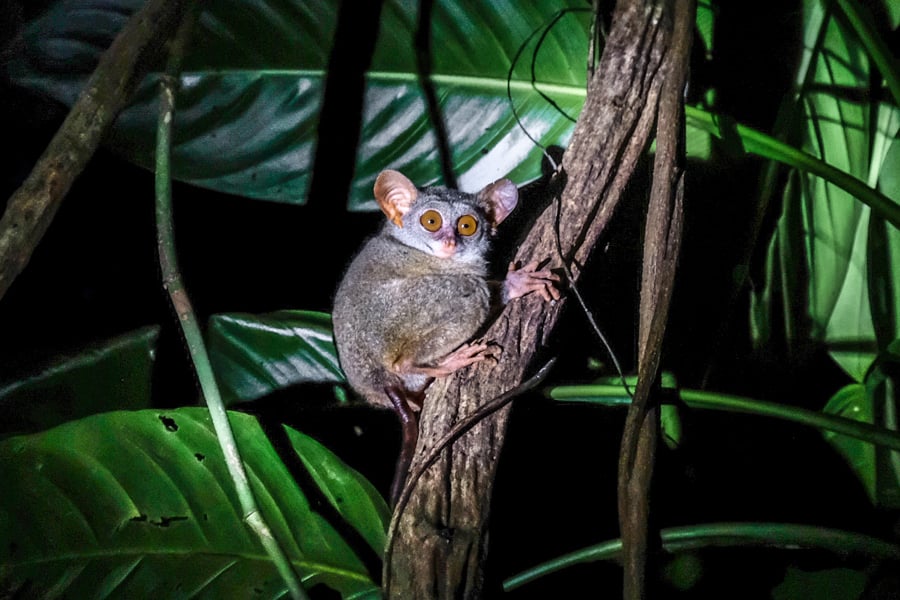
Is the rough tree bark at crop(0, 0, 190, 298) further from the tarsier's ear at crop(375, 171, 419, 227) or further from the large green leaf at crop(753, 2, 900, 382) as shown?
the large green leaf at crop(753, 2, 900, 382)

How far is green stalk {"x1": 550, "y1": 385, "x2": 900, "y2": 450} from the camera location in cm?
180

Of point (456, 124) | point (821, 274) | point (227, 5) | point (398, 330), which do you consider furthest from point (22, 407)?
point (821, 274)

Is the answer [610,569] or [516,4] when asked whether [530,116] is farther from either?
[610,569]

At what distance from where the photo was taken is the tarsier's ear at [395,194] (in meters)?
2.64

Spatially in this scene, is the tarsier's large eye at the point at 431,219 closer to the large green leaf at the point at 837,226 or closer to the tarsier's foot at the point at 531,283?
the tarsier's foot at the point at 531,283

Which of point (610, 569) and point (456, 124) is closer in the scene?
point (456, 124)

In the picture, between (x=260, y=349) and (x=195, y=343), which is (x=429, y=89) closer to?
(x=260, y=349)

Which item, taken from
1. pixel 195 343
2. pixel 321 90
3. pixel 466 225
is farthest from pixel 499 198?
pixel 195 343

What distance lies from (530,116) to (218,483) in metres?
1.63

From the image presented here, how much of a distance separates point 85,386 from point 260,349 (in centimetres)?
59

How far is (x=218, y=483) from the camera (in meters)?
2.04

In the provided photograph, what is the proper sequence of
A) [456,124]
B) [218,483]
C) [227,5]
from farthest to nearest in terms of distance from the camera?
[456,124], [227,5], [218,483]

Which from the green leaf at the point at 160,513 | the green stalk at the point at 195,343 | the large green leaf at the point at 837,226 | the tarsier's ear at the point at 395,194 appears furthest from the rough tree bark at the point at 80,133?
the large green leaf at the point at 837,226

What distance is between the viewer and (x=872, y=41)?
2.06 metres
